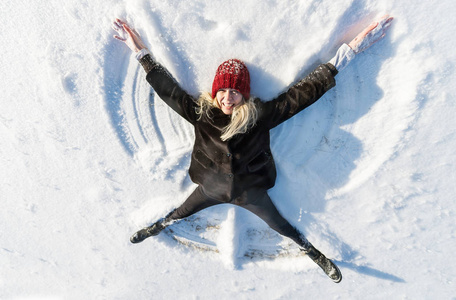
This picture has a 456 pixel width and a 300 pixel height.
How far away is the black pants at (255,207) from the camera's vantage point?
6.66 ft

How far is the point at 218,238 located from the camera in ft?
8.27

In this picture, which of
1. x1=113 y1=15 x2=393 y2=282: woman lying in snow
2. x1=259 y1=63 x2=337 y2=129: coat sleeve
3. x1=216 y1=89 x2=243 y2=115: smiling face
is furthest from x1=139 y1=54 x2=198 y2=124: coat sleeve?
x1=259 y1=63 x2=337 y2=129: coat sleeve

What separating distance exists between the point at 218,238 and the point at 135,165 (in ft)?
3.31

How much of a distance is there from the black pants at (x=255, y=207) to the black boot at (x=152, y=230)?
0.15ft

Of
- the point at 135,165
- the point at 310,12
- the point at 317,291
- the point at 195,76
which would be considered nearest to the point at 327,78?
the point at 310,12

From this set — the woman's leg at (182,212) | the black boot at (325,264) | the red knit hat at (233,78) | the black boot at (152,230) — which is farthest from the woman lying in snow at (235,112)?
the black boot at (325,264)

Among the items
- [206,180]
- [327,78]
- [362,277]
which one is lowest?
[362,277]

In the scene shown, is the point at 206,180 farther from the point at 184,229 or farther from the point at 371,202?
the point at 371,202

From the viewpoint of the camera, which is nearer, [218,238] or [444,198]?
[444,198]

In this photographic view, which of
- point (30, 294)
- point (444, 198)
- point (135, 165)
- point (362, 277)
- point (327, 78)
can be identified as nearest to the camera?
point (327, 78)

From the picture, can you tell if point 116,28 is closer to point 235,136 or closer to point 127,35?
point 127,35

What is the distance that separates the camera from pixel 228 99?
5.47 ft

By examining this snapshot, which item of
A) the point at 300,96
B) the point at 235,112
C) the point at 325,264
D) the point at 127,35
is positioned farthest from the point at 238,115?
the point at 325,264

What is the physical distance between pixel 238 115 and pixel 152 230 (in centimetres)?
137
